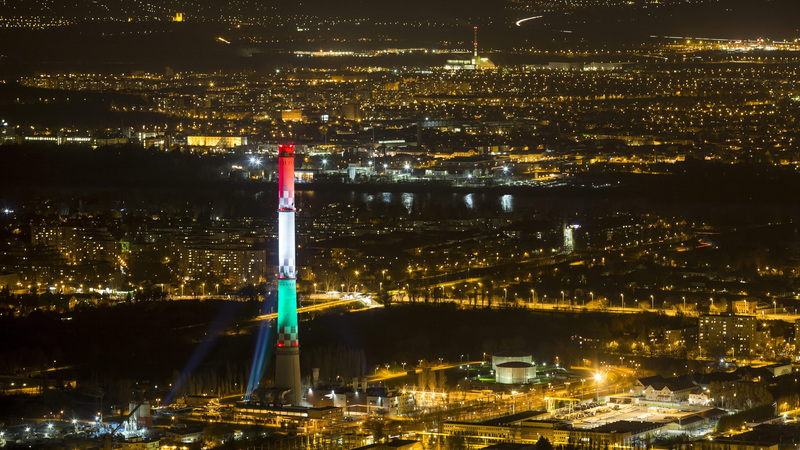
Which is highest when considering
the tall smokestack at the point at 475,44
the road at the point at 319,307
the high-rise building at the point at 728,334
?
the tall smokestack at the point at 475,44

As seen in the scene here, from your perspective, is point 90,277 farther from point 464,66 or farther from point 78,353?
point 464,66

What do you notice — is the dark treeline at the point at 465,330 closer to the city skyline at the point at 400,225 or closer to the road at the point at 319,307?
the city skyline at the point at 400,225

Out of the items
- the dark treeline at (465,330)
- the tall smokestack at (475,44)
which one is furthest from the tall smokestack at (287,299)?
the tall smokestack at (475,44)

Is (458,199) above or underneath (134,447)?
above

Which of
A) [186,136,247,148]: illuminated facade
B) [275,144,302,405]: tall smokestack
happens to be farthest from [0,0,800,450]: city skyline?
[186,136,247,148]: illuminated facade

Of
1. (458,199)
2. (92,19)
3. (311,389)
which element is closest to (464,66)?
(92,19)

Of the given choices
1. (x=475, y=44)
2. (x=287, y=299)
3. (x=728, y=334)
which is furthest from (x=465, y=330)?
(x=475, y=44)
